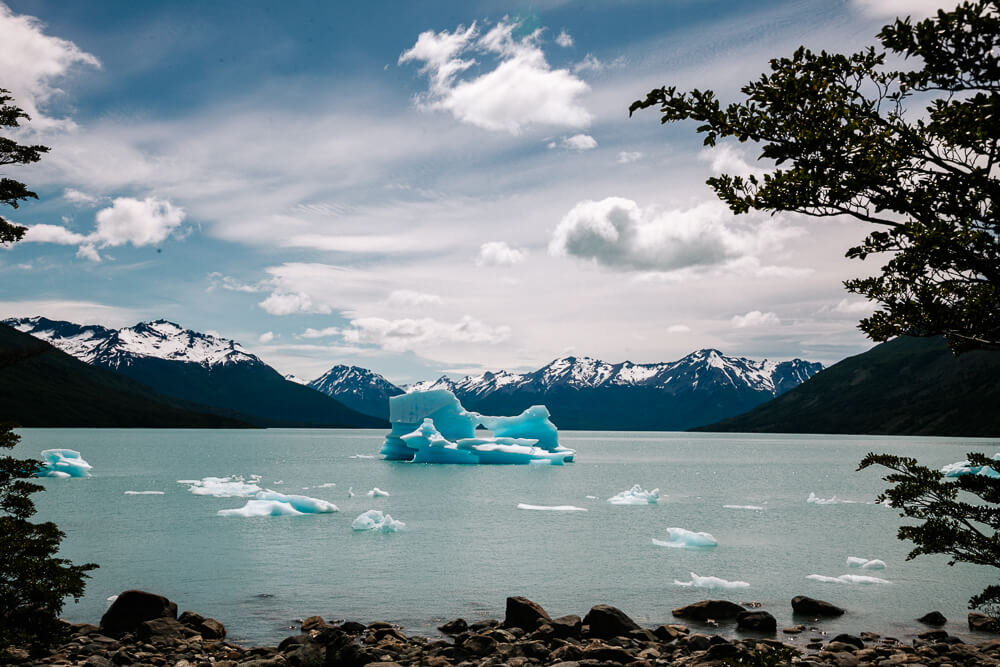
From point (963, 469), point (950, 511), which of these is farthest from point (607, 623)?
point (963, 469)

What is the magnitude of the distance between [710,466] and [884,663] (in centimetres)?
7931

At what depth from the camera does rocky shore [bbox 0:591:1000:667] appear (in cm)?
1219

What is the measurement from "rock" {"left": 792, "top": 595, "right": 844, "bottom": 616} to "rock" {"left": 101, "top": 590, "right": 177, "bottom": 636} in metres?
15.4

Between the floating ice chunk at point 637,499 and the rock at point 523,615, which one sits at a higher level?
the rock at point 523,615

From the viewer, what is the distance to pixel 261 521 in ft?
110

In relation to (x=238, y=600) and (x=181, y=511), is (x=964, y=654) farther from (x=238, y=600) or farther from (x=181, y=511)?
(x=181, y=511)

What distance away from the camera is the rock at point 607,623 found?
1473cm

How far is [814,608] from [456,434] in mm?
63073

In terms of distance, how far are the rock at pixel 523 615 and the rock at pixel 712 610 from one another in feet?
13.1

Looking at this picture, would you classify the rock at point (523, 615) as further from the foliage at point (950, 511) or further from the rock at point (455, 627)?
the foliage at point (950, 511)

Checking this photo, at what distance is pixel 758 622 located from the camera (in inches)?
621

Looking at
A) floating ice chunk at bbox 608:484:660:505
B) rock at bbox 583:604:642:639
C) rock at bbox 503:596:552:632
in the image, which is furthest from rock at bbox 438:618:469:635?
floating ice chunk at bbox 608:484:660:505

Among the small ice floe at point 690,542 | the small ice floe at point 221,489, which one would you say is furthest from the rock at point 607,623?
the small ice floe at point 221,489

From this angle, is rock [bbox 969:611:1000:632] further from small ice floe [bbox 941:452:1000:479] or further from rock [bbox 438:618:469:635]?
rock [bbox 438:618:469:635]
